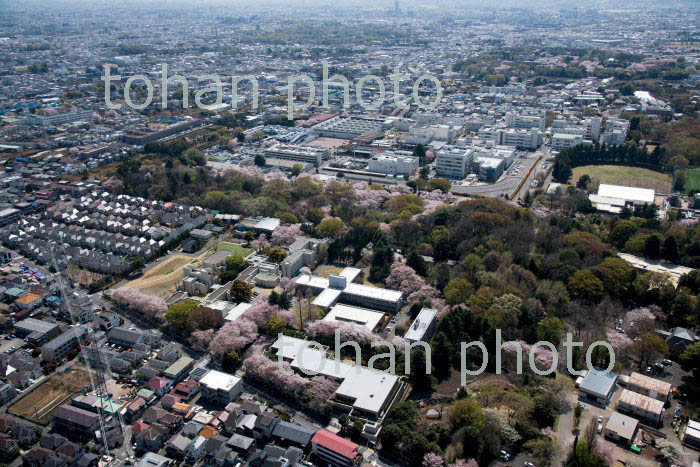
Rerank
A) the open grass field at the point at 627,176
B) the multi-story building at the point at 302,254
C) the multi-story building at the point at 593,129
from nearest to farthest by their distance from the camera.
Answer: the multi-story building at the point at 302,254 < the open grass field at the point at 627,176 < the multi-story building at the point at 593,129

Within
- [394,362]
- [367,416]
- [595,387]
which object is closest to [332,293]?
[394,362]

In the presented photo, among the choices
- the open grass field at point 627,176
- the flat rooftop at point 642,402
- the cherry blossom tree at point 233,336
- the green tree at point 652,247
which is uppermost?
the open grass field at point 627,176

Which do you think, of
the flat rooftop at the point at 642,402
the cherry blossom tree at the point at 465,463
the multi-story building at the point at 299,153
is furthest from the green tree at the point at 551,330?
the multi-story building at the point at 299,153

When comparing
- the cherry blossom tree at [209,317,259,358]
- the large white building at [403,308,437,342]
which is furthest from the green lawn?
the large white building at [403,308,437,342]

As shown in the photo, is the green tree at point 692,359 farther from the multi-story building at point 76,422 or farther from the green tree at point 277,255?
the multi-story building at point 76,422

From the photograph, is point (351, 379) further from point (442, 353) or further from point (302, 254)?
point (302, 254)

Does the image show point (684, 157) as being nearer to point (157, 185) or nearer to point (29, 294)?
point (157, 185)
